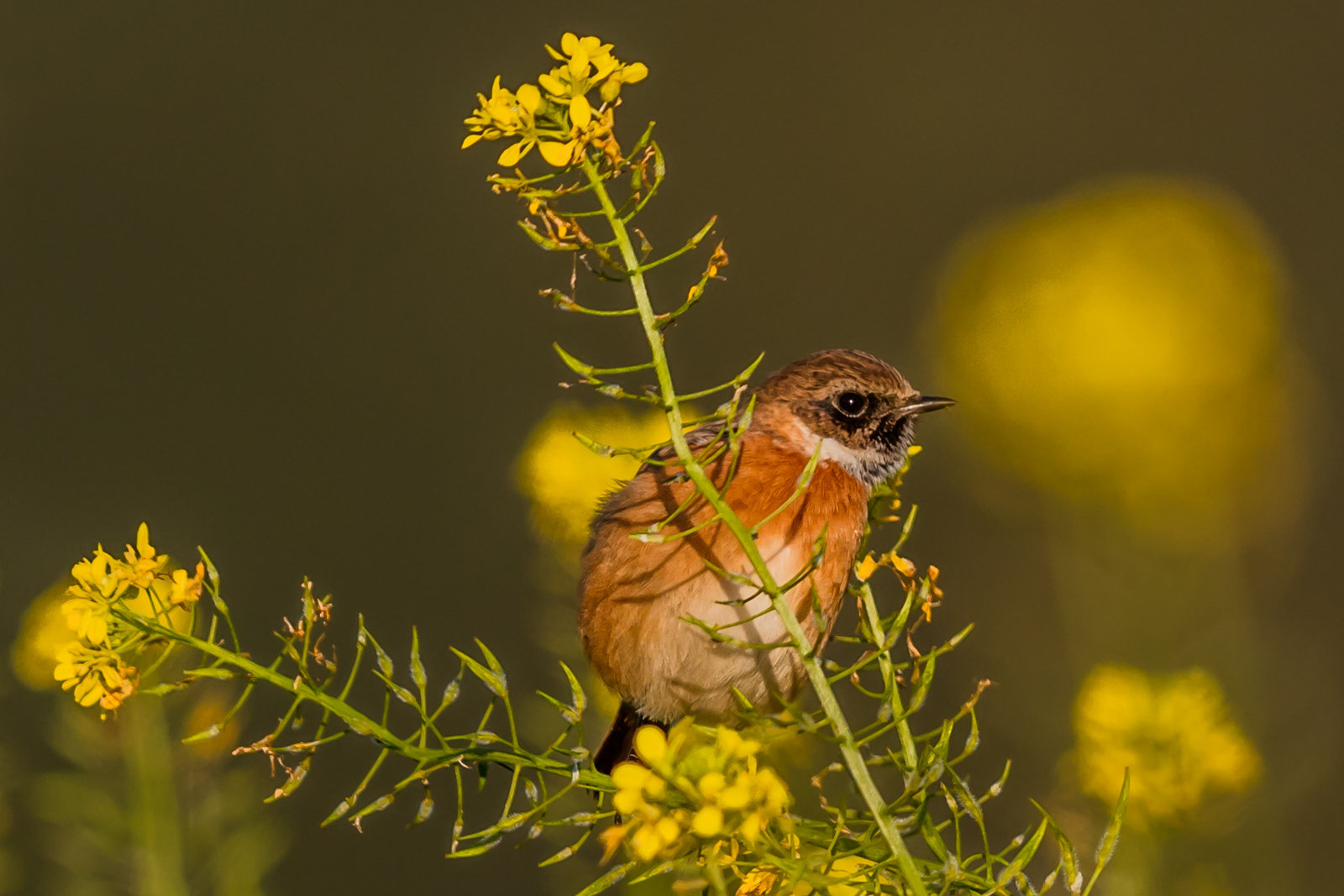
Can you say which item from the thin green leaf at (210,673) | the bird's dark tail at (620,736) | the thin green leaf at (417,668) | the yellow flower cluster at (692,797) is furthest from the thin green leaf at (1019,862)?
the bird's dark tail at (620,736)

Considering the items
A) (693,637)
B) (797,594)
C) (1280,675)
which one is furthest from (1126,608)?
(693,637)

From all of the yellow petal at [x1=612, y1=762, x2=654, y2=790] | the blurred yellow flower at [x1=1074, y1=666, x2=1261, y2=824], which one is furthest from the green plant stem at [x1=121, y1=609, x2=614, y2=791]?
the blurred yellow flower at [x1=1074, y1=666, x2=1261, y2=824]

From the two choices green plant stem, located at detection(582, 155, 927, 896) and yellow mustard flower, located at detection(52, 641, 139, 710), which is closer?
green plant stem, located at detection(582, 155, 927, 896)

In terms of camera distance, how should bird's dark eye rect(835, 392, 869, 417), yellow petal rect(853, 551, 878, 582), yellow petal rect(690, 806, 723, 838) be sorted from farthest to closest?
bird's dark eye rect(835, 392, 869, 417), yellow petal rect(853, 551, 878, 582), yellow petal rect(690, 806, 723, 838)

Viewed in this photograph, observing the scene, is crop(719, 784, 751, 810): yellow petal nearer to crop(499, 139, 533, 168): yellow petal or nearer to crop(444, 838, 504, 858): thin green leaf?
crop(444, 838, 504, 858): thin green leaf

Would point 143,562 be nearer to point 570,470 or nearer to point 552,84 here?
point 552,84

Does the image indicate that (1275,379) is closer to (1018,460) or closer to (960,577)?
(1018,460)

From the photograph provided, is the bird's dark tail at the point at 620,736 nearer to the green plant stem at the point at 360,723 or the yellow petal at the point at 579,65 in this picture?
the green plant stem at the point at 360,723
